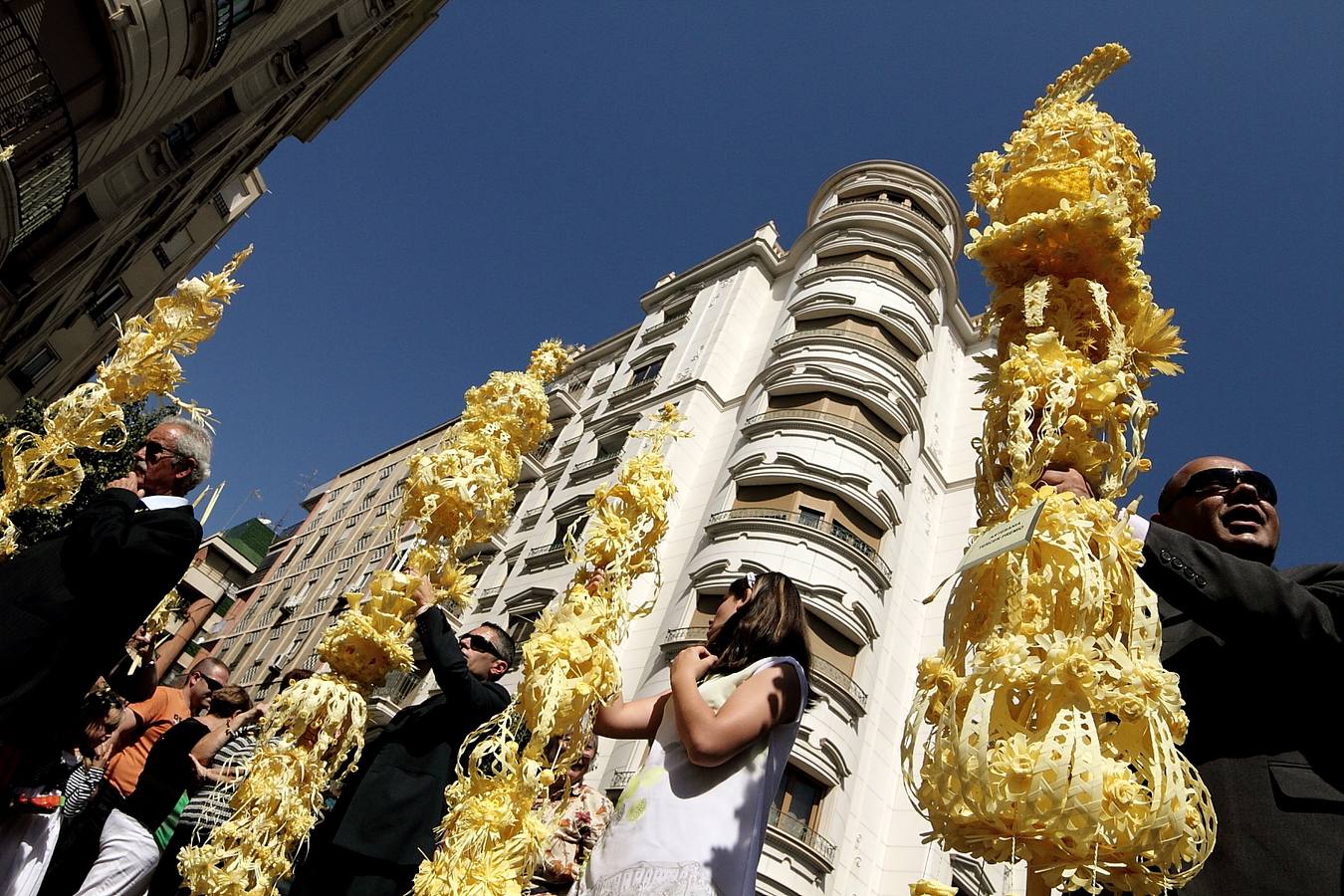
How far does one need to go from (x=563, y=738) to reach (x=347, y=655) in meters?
1.55

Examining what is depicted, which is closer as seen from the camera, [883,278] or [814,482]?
[814,482]

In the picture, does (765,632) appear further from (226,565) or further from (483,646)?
(226,565)

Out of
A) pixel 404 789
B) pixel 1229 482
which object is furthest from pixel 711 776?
pixel 404 789

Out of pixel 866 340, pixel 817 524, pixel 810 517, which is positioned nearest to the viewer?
pixel 817 524

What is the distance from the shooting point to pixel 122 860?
3.81 metres

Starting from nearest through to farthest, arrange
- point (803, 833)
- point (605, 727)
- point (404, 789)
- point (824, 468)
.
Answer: point (605, 727), point (404, 789), point (803, 833), point (824, 468)

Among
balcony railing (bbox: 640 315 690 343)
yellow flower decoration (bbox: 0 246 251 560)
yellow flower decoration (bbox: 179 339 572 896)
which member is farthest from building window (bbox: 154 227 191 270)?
yellow flower decoration (bbox: 179 339 572 896)

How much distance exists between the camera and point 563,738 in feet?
10.6

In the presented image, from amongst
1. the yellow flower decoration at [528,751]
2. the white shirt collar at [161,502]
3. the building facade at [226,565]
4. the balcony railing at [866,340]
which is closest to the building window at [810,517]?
the balcony railing at [866,340]

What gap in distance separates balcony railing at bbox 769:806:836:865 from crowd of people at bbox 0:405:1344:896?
1025 centimetres

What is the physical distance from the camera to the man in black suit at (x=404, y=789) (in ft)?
12.6

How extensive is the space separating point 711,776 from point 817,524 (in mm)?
16009

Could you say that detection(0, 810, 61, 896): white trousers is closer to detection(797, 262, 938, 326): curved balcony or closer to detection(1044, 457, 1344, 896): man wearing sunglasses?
detection(1044, 457, 1344, 896): man wearing sunglasses

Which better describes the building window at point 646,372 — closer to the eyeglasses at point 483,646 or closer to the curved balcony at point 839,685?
the curved balcony at point 839,685
